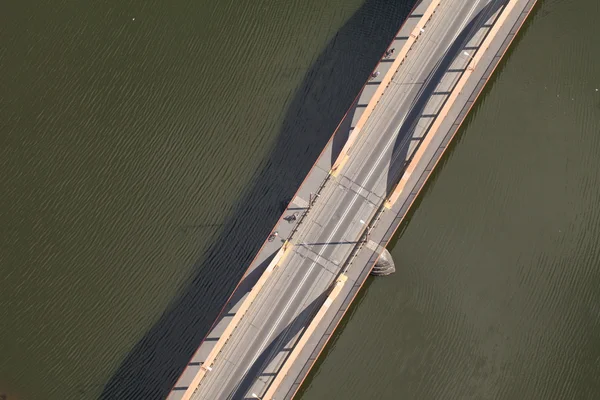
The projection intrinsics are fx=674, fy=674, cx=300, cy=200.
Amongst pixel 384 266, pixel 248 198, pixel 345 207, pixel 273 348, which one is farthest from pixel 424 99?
pixel 273 348

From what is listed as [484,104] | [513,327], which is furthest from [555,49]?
[513,327]

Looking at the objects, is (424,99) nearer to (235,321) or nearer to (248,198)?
(248,198)

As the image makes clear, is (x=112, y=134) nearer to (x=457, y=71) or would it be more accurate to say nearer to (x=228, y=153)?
(x=228, y=153)

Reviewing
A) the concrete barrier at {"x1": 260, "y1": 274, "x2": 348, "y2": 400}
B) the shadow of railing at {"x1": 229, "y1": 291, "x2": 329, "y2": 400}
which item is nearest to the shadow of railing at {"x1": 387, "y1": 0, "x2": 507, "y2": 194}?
the concrete barrier at {"x1": 260, "y1": 274, "x2": 348, "y2": 400}

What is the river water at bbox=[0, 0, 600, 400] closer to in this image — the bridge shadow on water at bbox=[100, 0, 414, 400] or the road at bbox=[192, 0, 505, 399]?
the bridge shadow on water at bbox=[100, 0, 414, 400]

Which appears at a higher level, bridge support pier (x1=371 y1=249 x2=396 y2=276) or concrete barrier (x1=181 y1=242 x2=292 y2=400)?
bridge support pier (x1=371 y1=249 x2=396 y2=276)

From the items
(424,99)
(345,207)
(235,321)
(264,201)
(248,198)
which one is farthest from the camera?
(248,198)
